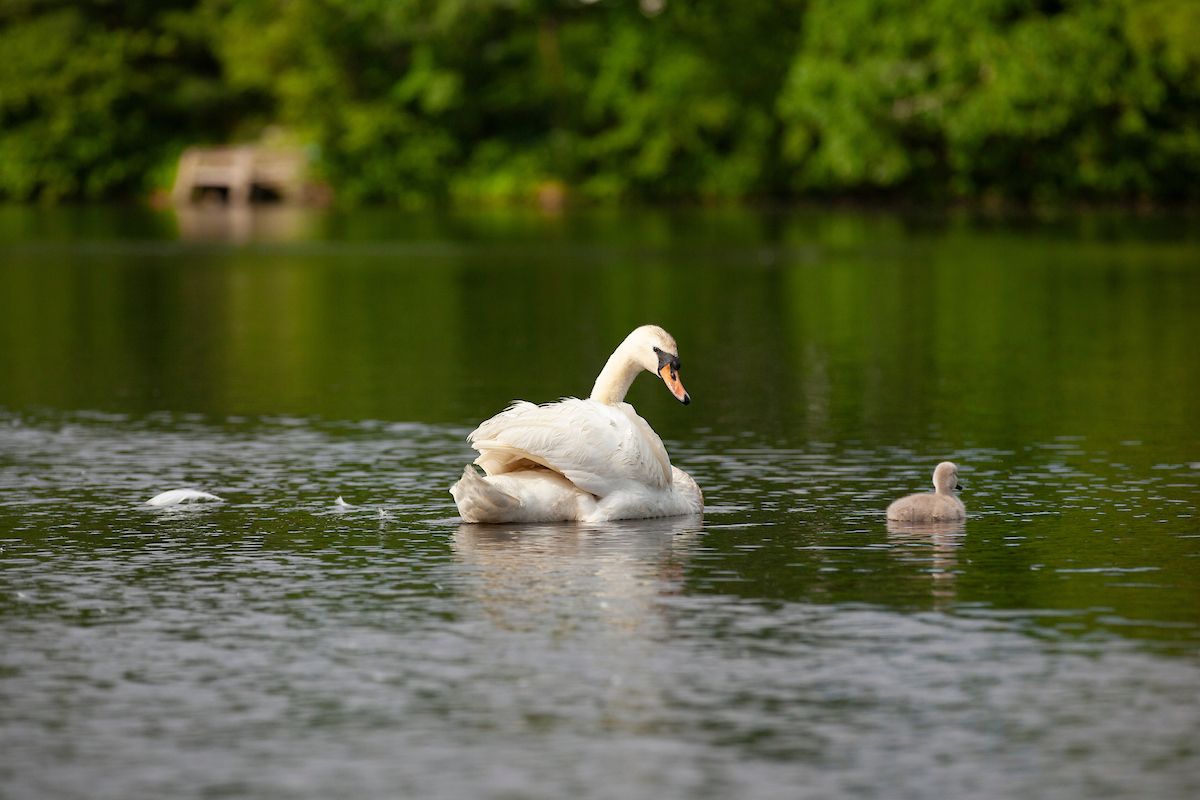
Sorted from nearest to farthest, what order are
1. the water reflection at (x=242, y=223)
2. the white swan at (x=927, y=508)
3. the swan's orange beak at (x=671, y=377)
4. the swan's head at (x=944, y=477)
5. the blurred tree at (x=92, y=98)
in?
1. the white swan at (x=927, y=508)
2. the swan's head at (x=944, y=477)
3. the swan's orange beak at (x=671, y=377)
4. the water reflection at (x=242, y=223)
5. the blurred tree at (x=92, y=98)

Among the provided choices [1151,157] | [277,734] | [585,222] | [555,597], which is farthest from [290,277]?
[1151,157]

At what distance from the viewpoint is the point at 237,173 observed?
6844 centimetres

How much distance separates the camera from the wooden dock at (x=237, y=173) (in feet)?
224

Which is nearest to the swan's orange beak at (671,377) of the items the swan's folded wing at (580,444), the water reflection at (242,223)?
the swan's folded wing at (580,444)

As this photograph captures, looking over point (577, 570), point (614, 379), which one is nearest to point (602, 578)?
point (577, 570)

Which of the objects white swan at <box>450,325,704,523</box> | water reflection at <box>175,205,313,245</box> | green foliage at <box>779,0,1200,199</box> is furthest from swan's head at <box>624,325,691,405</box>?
green foliage at <box>779,0,1200,199</box>

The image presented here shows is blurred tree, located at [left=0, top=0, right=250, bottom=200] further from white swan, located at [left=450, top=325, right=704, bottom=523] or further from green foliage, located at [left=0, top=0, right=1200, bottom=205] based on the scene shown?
white swan, located at [left=450, top=325, right=704, bottom=523]

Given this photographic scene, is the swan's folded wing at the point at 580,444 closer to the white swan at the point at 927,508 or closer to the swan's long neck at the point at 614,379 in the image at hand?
the swan's long neck at the point at 614,379

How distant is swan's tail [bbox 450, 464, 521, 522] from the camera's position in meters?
10.7

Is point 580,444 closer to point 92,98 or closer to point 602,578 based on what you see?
point 602,578

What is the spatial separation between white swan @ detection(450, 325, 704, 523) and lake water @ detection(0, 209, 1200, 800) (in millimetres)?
154

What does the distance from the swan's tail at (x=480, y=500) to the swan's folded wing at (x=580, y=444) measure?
0.66 feet

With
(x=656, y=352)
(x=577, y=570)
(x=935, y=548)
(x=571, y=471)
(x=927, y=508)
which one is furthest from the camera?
(x=656, y=352)

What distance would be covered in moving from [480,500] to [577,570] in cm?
105
